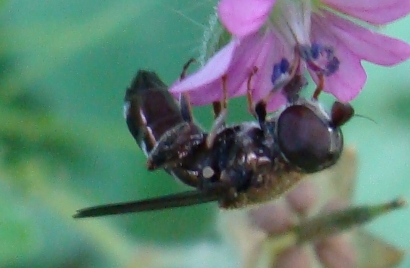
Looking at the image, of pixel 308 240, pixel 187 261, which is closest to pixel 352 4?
pixel 308 240

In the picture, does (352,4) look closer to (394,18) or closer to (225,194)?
(394,18)

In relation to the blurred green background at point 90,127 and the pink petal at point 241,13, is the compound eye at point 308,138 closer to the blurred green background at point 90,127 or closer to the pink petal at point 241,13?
the pink petal at point 241,13

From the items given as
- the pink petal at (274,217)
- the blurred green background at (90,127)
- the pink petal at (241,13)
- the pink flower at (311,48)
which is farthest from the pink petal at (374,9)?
the blurred green background at (90,127)

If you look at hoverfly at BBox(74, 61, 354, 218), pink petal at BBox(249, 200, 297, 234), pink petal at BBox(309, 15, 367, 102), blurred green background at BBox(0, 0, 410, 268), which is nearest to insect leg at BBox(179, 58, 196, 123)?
hoverfly at BBox(74, 61, 354, 218)

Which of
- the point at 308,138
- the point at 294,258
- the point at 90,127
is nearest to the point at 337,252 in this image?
the point at 294,258

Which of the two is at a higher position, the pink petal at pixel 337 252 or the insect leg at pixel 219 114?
the insect leg at pixel 219 114

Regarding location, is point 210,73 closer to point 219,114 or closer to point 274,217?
point 219,114
